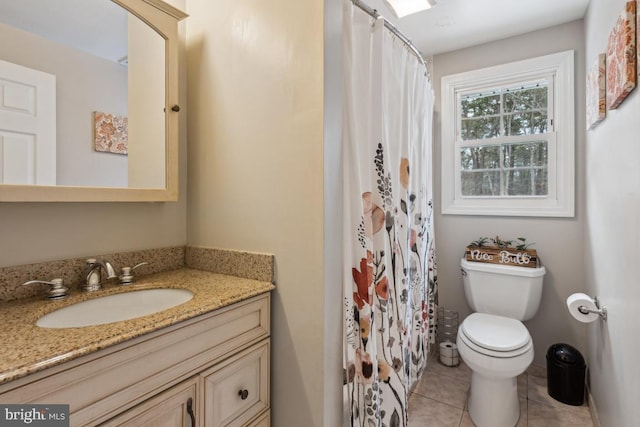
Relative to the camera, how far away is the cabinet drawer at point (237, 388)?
3.20 ft

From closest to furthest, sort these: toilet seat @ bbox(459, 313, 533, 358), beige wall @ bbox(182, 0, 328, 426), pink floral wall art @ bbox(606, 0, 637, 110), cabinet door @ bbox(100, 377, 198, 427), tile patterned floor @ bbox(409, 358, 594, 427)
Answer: cabinet door @ bbox(100, 377, 198, 427) → pink floral wall art @ bbox(606, 0, 637, 110) → beige wall @ bbox(182, 0, 328, 426) → toilet seat @ bbox(459, 313, 533, 358) → tile patterned floor @ bbox(409, 358, 594, 427)

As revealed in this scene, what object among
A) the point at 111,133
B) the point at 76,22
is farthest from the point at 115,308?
the point at 76,22

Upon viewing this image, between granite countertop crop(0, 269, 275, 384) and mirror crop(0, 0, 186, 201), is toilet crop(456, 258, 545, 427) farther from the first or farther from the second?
mirror crop(0, 0, 186, 201)

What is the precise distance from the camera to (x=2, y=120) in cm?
94

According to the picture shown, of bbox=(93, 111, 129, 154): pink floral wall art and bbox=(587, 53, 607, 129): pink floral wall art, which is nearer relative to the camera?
bbox=(93, 111, 129, 154): pink floral wall art

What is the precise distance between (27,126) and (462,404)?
2399mm

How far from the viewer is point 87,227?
3.86 ft

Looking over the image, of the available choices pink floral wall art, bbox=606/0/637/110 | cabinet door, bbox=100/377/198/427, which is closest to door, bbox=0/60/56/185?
cabinet door, bbox=100/377/198/427

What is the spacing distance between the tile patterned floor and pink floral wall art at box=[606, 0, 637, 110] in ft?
5.36

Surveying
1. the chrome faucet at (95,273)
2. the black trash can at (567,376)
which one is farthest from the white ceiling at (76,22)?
the black trash can at (567,376)

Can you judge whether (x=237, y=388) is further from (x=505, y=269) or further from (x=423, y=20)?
(x=423, y=20)

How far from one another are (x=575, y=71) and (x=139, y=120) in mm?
2556

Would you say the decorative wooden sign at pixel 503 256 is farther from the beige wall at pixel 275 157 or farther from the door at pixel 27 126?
the door at pixel 27 126

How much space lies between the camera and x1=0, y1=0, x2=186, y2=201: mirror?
0.97 metres
